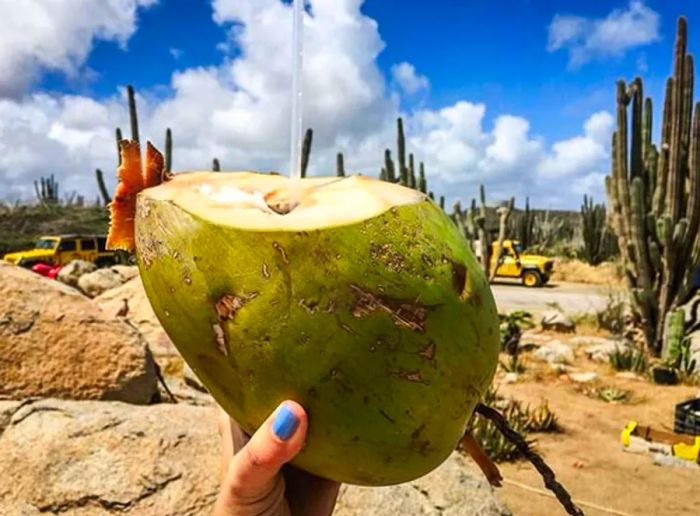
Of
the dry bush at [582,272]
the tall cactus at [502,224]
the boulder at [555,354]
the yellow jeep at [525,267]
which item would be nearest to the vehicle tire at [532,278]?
the yellow jeep at [525,267]

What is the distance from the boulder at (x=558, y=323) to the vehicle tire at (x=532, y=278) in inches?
357

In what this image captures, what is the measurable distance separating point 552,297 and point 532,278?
3.28 meters

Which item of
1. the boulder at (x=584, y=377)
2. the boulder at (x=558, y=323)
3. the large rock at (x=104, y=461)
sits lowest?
the boulder at (x=584, y=377)

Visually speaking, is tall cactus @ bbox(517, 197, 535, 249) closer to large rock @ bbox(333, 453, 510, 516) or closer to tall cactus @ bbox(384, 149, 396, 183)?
tall cactus @ bbox(384, 149, 396, 183)

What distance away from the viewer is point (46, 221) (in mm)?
33562

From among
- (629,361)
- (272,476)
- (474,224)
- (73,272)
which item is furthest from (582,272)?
(272,476)

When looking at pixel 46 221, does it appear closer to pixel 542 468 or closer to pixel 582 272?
pixel 582 272

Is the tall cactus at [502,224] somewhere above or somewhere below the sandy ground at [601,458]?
above

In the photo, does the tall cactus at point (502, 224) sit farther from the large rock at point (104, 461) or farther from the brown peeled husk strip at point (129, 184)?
the brown peeled husk strip at point (129, 184)

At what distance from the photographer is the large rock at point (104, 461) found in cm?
245

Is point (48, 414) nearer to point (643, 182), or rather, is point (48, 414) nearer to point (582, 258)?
point (643, 182)

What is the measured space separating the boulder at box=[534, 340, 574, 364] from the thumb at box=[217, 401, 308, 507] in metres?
8.11

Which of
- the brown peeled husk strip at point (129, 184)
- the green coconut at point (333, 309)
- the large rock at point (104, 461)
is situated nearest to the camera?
the green coconut at point (333, 309)

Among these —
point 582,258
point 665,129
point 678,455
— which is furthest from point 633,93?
point 582,258
